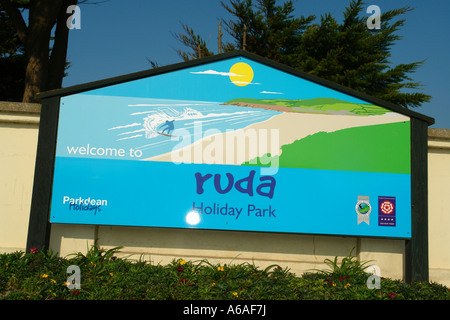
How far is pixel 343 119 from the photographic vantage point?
568cm

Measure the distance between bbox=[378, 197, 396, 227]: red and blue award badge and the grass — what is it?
82 cm

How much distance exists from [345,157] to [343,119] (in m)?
0.66

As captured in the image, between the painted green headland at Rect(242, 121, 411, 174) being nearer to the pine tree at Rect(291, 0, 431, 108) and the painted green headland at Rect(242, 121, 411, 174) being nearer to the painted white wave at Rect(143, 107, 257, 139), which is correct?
the painted white wave at Rect(143, 107, 257, 139)

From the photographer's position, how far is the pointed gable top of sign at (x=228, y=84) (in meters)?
5.66

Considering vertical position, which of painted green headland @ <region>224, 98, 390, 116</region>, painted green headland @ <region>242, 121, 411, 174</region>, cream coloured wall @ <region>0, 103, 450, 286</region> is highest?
painted green headland @ <region>224, 98, 390, 116</region>

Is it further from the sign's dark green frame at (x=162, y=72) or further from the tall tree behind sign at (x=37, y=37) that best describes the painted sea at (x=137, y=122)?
the tall tree behind sign at (x=37, y=37)

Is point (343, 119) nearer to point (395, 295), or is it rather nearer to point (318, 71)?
point (395, 295)

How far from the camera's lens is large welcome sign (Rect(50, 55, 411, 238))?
17.9ft

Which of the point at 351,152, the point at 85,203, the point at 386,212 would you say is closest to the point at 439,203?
the point at 386,212

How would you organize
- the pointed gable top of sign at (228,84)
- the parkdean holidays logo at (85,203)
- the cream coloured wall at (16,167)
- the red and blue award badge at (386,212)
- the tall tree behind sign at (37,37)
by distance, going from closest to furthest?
the parkdean holidays logo at (85,203) → the red and blue award badge at (386,212) → the pointed gable top of sign at (228,84) → the cream coloured wall at (16,167) → the tall tree behind sign at (37,37)

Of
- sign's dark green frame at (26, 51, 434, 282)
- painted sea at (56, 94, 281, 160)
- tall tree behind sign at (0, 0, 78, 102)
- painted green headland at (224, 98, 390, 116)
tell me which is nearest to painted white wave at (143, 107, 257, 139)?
painted sea at (56, 94, 281, 160)

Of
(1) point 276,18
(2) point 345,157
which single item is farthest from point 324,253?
(1) point 276,18

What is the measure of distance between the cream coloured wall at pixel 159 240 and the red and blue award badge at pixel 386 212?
0.43 meters

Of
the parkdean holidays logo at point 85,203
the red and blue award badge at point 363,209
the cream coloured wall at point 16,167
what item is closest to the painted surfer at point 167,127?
the parkdean holidays logo at point 85,203
